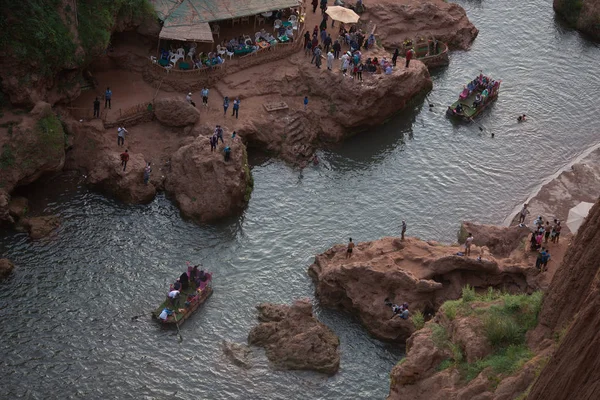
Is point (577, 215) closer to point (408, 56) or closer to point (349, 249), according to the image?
point (349, 249)

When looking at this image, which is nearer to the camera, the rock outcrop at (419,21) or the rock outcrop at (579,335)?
the rock outcrop at (579,335)

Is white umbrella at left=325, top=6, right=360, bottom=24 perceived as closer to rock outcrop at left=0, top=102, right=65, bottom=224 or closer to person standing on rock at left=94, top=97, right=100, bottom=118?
person standing on rock at left=94, top=97, right=100, bottom=118

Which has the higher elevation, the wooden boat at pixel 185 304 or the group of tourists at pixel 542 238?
the group of tourists at pixel 542 238

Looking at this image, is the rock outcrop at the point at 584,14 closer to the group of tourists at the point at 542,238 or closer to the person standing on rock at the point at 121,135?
the group of tourists at the point at 542,238

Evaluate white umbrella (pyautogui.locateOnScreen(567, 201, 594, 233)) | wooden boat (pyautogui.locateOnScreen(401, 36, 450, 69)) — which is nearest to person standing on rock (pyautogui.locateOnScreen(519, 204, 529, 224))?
white umbrella (pyautogui.locateOnScreen(567, 201, 594, 233))

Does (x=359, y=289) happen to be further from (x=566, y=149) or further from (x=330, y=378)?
(x=566, y=149)

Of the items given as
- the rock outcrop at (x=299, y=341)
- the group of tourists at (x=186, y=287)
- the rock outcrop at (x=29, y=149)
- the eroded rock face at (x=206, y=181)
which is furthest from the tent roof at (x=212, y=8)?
the rock outcrop at (x=299, y=341)

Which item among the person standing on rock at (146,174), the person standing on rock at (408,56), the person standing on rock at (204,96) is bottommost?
the person standing on rock at (146,174)
